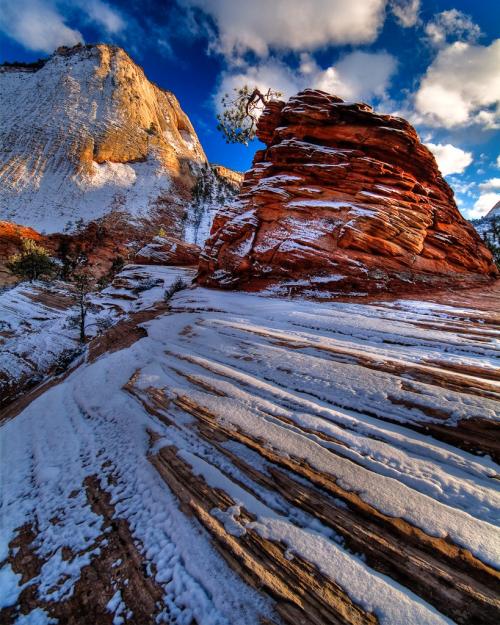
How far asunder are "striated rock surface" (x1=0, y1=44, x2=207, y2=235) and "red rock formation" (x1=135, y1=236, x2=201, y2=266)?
77.0 ft

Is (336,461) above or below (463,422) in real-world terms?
below

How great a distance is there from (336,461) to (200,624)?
1.87 m

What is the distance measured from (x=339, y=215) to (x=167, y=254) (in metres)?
18.3

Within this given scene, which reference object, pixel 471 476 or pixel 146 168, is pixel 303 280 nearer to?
pixel 471 476

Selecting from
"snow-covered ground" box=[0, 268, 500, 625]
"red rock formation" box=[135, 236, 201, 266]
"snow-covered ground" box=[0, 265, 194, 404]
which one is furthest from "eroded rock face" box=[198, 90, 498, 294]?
"red rock formation" box=[135, 236, 201, 266]

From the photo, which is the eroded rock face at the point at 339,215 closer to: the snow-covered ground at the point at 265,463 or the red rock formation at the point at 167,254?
the snow-covered ground at the point at 265,463

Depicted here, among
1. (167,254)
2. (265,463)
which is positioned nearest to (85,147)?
(167,254)

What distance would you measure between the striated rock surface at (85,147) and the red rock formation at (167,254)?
2346 cm

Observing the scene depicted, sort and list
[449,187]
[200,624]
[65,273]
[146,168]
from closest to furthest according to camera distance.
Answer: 1. [200,624]
2. [449,187]
3. [65,273]
4. [146,168]

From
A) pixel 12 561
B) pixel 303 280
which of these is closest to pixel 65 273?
pixel 303 280

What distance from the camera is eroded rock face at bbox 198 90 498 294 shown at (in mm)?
11461

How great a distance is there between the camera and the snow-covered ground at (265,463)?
2305 mm

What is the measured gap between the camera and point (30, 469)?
4000 millimetres

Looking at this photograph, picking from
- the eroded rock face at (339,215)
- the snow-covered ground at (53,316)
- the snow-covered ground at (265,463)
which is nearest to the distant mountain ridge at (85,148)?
the snow-covered ground at (53,316)
